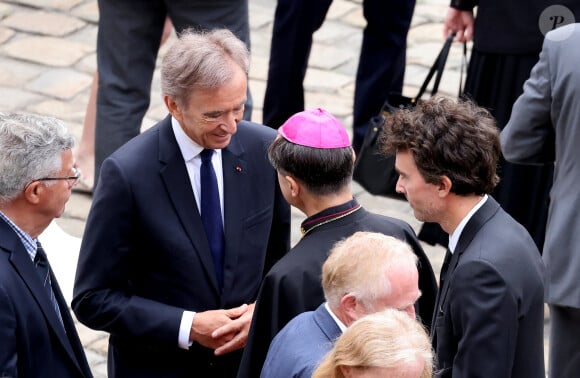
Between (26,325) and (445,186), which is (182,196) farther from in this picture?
(445,186)

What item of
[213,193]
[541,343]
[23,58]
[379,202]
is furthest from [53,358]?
[23,58]

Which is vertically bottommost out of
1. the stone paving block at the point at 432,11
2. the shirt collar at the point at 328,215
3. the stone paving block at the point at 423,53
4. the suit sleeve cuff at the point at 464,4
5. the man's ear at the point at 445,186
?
the stone paving block at the point at 423,53

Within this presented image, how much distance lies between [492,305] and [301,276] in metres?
0.56

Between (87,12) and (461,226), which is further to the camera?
(87,12)

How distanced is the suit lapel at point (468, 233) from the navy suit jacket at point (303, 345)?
519mm

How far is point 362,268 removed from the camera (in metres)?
3.11

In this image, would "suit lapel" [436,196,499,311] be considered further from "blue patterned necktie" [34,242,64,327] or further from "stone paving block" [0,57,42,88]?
"stone paving block" [0,57,42,88]

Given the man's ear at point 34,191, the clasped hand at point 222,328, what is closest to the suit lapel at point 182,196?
the clasped hand at point 222,328

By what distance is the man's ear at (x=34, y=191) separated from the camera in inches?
138

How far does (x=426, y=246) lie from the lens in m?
6.36

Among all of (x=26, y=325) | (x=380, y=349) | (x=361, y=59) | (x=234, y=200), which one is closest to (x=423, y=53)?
(x=361, y=59)

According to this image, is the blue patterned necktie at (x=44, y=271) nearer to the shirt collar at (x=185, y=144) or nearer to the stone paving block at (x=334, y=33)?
the shirt collar at (x=185, y=144)

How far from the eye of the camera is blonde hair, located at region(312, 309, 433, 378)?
105 inches

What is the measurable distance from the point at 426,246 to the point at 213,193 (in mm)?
2637
